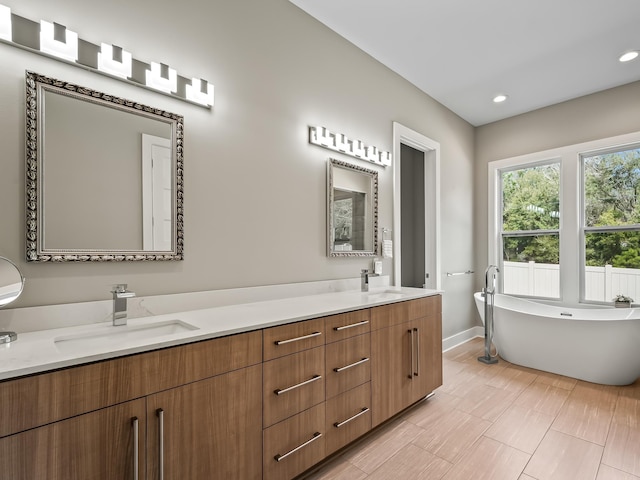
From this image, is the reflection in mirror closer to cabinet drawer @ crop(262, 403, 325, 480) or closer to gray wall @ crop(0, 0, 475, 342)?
gray wall @ crop(0, 0, 475, 342)

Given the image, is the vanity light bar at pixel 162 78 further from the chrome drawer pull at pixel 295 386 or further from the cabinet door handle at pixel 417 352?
the cabinet door handle at pixel 417 352

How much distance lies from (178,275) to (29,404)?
838 millimetres

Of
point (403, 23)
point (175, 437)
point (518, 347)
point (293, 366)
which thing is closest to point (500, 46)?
point (403, 23)

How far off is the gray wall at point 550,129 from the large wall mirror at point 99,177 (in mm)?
4011

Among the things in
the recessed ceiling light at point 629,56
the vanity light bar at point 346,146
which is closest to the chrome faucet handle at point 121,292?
the vanity light bar at point 346,146

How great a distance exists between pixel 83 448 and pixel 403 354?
1.79m

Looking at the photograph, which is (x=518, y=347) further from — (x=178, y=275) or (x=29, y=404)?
(x=29, y=404)

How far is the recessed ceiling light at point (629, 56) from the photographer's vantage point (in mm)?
2779

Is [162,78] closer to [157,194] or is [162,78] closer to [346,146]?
[157,194]

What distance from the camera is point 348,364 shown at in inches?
71.9

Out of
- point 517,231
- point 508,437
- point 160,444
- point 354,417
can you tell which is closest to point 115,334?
point 160,444

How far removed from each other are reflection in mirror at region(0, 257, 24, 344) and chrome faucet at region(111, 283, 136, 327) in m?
0.31

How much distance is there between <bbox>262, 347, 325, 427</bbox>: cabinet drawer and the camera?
4.73ft

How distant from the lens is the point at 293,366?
1.54 metres
